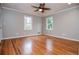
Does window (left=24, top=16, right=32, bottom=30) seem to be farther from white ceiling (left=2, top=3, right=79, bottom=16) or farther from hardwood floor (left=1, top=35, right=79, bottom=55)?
hardwood floor (left=1, top=35, right=79, bottom=55)

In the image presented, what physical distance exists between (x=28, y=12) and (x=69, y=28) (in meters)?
0.96

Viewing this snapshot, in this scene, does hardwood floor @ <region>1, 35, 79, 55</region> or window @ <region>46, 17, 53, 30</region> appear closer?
hardwood floor @ <region>1, 35, 79, 55</region>

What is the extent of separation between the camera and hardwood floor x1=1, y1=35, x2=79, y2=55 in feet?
6.41

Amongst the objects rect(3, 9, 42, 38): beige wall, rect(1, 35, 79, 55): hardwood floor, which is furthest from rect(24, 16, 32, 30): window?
rect(1, 35, 79, 55): hardwood floor

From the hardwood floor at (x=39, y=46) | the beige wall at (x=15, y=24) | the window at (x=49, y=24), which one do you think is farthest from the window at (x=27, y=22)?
the window at (x=49, y=24)

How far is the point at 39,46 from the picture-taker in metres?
→ 2.08

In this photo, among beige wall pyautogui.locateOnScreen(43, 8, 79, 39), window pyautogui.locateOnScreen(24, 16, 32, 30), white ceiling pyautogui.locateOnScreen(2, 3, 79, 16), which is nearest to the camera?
white ceiling pyautogui.locateOnScreen(2, 3, 79, 16)

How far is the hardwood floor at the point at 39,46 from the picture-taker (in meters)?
1.95

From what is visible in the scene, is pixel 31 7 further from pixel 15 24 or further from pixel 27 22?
pixel 15 24
